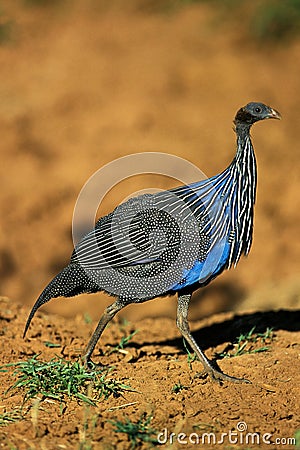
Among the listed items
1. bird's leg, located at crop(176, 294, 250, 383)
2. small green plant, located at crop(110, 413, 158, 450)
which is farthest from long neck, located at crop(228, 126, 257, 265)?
small green plant, located at crop(110, 413, 158, 450)

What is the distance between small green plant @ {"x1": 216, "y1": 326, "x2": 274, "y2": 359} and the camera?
4.92m

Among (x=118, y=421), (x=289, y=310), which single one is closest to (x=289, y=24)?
(x=289, y=310)

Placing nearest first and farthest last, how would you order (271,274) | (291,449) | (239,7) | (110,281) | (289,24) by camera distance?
(291,449) → (110,281) → (271,274) → (289,24) → (239,7)

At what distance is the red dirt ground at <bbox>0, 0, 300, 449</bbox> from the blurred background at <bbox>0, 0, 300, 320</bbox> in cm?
3

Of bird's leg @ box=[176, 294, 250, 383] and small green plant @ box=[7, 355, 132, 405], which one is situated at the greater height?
bird's leg @ box=[176, 294, 250, 383]

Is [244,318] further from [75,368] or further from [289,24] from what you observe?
[289,24]

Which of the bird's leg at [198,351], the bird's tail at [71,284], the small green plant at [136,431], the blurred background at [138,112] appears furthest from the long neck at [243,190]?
the blurred background at [138,112]

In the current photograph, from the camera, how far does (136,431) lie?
11.8 ft

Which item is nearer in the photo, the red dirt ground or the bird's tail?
the red dirt ground

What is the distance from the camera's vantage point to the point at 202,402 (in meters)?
4.05

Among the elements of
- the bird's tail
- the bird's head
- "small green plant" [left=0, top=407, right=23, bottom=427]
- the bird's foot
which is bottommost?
"small green plant" [left=0, top=407, right=23, bottom=427]

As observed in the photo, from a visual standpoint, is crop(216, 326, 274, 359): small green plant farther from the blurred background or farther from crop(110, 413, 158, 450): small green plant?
the blurred background

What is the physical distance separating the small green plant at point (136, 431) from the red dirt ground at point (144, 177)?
2.3 inches

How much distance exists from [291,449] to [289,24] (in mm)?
12410
